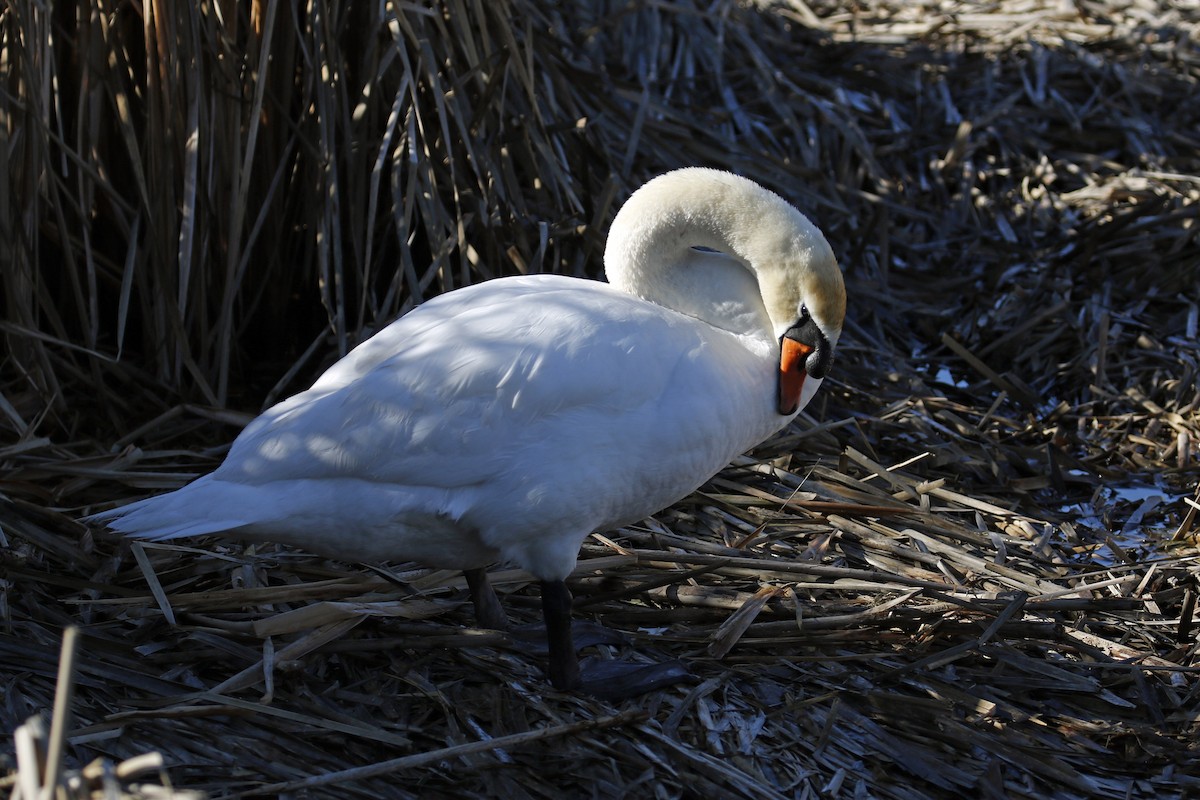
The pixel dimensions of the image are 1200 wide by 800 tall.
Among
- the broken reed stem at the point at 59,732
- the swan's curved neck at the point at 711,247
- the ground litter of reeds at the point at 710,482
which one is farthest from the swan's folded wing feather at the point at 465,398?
the broken reed stem at the point at 59,732

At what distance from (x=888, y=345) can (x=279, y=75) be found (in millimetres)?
2338

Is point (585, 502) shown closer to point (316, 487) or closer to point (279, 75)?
point (316, 487)

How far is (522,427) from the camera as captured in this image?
9.13ft

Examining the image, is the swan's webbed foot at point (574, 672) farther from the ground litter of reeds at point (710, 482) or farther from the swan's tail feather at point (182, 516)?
the swan's tail feather at point (182, 516)

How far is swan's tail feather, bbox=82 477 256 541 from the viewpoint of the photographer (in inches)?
108

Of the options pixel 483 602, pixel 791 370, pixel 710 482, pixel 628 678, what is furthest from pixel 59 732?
pixel 710 482

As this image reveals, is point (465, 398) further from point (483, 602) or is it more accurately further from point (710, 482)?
point (710, 482)

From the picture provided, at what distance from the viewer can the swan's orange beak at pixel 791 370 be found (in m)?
3.06

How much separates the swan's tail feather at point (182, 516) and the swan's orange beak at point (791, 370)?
118cm

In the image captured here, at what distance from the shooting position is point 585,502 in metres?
2.77

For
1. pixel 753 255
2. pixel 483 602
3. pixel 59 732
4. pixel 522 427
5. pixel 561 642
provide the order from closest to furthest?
pixel 59 732 < pixel 522 427 < pixel 561 642 < pixel 753 255 < pixel 483 602

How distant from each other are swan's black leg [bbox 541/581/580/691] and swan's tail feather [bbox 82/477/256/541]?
2.18ft

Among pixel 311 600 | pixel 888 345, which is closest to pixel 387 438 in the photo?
pixel 311 600

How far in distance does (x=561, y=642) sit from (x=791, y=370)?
79 cm
